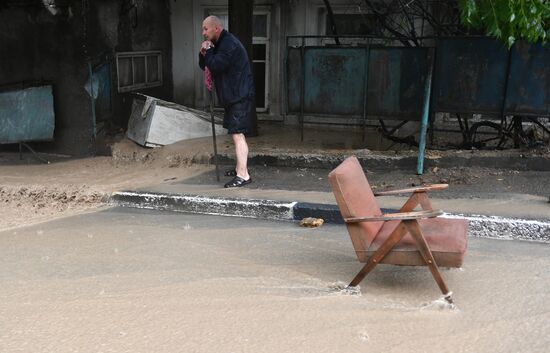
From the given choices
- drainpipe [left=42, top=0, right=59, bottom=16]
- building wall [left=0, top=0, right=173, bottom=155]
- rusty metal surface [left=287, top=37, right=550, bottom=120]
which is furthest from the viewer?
building wall [left=0, top=0, right=173, bottom=155]

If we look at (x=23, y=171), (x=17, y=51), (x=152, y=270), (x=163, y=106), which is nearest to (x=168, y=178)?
(x=163, y=106)

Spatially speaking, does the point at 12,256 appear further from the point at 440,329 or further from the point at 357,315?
the point at 440,329

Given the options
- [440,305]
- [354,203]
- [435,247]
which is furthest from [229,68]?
[440,305]

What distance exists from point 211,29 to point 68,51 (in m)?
3.76

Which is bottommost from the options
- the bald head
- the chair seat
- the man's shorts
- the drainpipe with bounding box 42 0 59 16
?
the chair seat

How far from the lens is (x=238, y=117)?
6.25 m

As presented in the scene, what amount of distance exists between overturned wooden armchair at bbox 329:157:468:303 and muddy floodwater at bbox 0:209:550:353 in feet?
0.91

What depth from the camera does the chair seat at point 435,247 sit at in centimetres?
345

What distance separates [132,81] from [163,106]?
4.91 feet

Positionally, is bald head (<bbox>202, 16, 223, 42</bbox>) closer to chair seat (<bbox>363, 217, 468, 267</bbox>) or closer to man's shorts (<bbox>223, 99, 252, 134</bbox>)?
man's shorts (<bbox>223, 99, 252, 134</bbox>)

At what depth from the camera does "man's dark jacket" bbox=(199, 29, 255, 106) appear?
6.07m

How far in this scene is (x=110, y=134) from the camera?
898cm

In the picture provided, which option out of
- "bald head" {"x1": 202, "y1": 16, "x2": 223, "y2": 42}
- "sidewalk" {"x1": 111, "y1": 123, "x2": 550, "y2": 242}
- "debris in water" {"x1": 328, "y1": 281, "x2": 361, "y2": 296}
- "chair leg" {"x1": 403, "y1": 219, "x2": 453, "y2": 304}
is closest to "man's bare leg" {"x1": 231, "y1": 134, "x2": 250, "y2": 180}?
"sidewalk" {"x1": 111, "y1": 123, "x2": 550, "y2": 242}

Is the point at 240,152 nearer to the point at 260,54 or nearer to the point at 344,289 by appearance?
the point at 344,289
